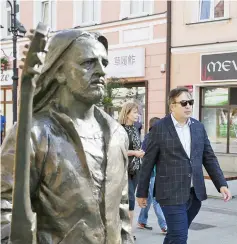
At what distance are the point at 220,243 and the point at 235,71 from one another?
8010 mm

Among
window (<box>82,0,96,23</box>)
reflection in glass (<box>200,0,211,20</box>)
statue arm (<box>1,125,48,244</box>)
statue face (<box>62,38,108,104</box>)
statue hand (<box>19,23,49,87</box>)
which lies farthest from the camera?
window (<box>82,0,96,23</box>)

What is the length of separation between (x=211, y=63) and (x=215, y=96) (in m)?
0.87

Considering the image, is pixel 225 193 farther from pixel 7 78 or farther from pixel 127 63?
pixel 7 78

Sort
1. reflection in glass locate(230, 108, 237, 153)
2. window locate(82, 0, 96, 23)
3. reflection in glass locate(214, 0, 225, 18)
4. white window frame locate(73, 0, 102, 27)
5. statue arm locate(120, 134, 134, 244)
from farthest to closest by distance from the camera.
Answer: window locate(82, 0, 96, 23) < white window frame locate(73, 0, 102, 27) < reflection in glass locate(214, 0, 225, 18) < reflection in glass locate(230, 108, 237, 153) < statue arm locate(120, 134, 134, 244)

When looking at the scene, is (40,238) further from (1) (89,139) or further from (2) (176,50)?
(2) (176,50)

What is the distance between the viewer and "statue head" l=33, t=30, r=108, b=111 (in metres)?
1.69

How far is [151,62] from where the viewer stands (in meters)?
15.3

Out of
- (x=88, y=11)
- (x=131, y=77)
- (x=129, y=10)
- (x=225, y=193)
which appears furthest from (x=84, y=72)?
(x=88, y=11)

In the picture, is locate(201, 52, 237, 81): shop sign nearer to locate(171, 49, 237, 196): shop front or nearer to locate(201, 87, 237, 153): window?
locate(171, 49, 237, 196): shop front

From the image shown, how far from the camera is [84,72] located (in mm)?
1686

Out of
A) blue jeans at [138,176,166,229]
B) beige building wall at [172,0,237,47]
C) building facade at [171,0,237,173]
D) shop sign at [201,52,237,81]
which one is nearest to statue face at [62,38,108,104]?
blue jeans at [138,176,166,229]

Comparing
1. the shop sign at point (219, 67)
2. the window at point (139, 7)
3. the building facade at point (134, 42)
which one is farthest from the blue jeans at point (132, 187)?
the window at point (139, 7)

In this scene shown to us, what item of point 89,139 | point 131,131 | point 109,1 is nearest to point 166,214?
point 131,131

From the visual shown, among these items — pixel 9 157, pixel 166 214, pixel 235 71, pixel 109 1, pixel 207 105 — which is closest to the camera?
pixel 9 157
